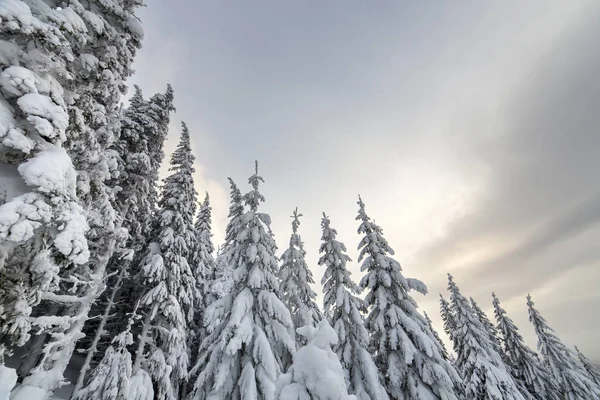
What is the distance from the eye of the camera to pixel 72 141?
651cm

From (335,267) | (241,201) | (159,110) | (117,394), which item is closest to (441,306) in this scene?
(335,267)

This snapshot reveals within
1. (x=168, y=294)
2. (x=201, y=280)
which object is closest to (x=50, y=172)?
(x=168, y=294)

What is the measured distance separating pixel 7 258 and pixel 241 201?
1080cm

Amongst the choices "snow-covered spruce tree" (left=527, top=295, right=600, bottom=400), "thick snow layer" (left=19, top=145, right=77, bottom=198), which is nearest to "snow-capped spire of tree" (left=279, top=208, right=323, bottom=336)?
"thick snow layer" (left=19, top=145, right=77, bottom=198)

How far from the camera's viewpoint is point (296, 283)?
59.7 ft

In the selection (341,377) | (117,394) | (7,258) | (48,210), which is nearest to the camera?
(7,258)

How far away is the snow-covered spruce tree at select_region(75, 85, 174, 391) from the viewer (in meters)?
13.1

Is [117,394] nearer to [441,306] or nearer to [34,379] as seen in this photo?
[34,379]

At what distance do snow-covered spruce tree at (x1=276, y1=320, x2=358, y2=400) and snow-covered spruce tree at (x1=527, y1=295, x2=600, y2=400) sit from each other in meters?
36.2

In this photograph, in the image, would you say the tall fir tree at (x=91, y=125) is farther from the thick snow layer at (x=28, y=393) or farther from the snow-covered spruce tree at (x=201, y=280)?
the snow-covered spruce tree at (x=201, y=280)

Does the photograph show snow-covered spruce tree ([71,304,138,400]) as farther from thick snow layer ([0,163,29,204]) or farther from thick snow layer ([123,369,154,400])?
thick snow layer ([0,163,29,204])

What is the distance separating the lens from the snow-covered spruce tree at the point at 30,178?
418 cm

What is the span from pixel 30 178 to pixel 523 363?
38931mm

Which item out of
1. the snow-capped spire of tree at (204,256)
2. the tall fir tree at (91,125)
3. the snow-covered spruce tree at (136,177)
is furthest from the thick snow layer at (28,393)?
the snow-capped spire of tree at (204,256)
